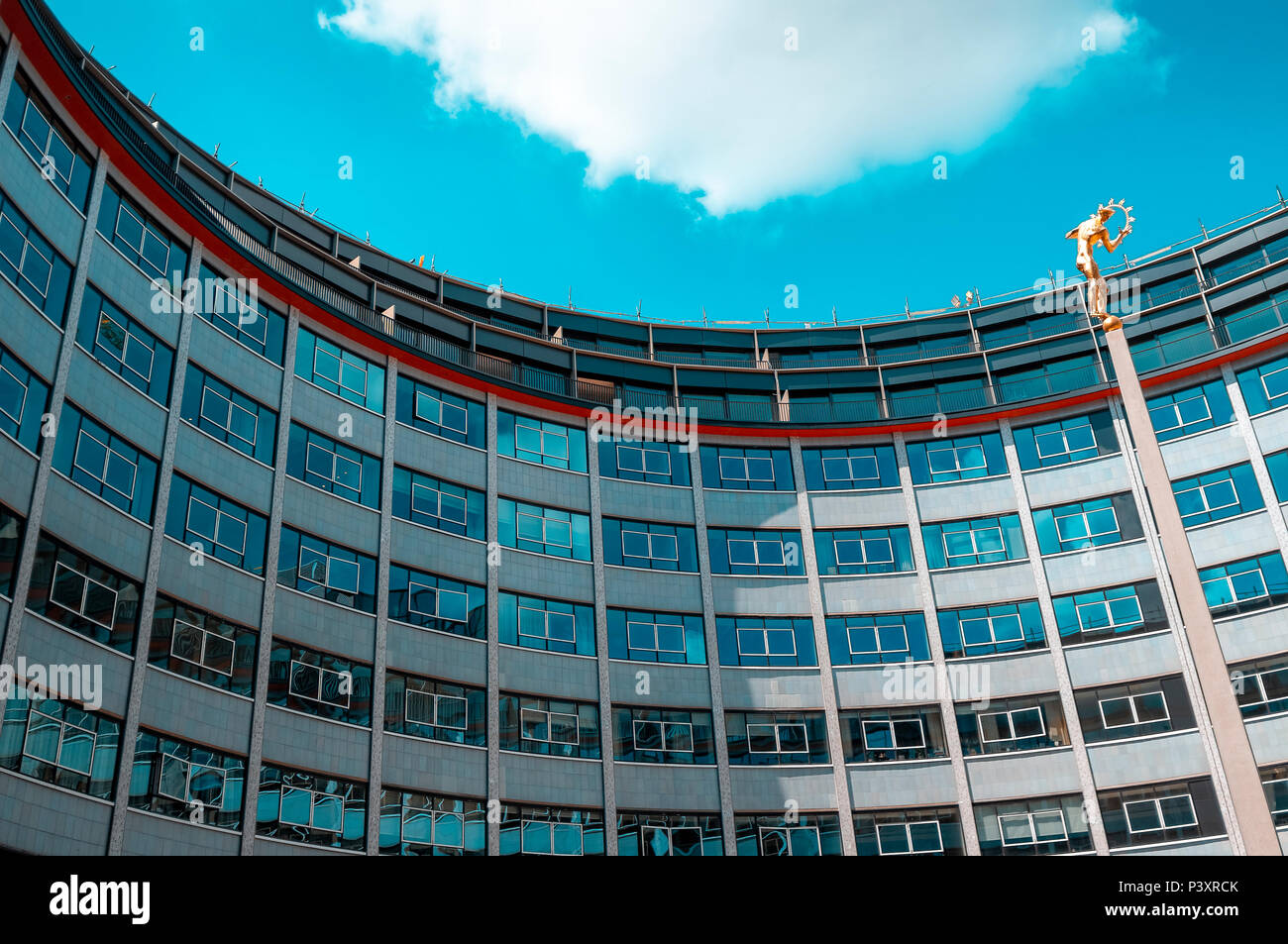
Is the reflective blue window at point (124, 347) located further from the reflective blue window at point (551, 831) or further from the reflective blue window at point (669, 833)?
the reflective blue window at point (669, 833)

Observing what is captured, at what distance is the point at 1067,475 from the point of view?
144ft

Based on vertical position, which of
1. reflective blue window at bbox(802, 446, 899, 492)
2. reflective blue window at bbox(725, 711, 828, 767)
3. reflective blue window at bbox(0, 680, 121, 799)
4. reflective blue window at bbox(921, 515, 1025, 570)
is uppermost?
reflective blue window at bbox(802, 446, 899, 492)

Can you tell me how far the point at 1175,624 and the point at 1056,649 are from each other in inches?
160

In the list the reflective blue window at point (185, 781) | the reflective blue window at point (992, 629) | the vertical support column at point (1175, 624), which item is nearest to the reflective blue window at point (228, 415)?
the reflective blue window at point (185, 781)

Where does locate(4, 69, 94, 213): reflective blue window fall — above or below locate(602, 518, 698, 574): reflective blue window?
above

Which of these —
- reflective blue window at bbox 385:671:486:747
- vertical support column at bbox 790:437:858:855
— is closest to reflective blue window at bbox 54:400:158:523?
reflective blue window at bbox 385:671:486:747

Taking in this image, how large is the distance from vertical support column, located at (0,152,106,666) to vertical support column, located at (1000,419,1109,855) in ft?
107

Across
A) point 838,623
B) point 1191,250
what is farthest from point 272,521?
point 1191,250

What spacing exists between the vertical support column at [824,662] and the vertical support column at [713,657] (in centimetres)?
374

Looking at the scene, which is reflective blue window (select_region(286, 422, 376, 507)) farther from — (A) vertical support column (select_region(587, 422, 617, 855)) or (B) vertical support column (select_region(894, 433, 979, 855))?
(B) vertical support column (select_region(894, 433, 979, 855))

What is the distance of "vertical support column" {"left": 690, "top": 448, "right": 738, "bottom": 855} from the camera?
125 feet

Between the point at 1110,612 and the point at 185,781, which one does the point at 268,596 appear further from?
the point at 1110,612

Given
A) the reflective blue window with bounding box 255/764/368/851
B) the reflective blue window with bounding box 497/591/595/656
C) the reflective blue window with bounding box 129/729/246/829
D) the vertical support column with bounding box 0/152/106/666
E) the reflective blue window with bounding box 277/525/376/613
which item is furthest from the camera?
the reflective blue window with bounding box 497/591/595/656
